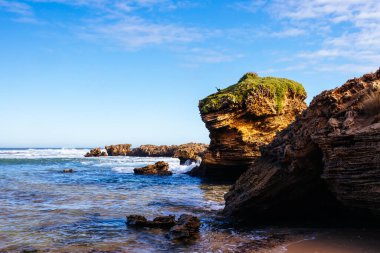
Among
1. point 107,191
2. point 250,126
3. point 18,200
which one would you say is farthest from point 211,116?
point 18,200

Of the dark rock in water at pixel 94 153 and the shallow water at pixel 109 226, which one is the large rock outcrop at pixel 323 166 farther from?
the dark rock in water at pixel 94 153

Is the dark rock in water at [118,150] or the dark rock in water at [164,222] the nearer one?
the dark rock in water at [164,222]

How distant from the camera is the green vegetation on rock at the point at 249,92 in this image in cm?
2741

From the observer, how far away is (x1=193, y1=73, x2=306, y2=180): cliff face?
27531 mm

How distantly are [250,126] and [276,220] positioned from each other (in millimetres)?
15337

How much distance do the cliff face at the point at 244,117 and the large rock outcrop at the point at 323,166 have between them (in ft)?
42.7

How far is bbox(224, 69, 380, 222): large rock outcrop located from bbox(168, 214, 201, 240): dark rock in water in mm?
2243

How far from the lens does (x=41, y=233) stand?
1235cm

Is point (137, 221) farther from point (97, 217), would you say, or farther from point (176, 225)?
point (97, 217)

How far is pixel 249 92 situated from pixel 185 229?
1745cm

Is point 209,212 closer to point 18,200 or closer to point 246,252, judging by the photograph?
point 246,252

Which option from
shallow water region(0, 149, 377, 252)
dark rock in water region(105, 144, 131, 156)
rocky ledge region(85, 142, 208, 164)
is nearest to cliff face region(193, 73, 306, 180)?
shallow water region(0, 149, 377, 252)

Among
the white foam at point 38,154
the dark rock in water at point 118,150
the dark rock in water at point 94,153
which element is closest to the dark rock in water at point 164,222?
the white foam at point 38,154

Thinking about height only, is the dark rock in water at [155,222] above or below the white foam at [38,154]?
below
